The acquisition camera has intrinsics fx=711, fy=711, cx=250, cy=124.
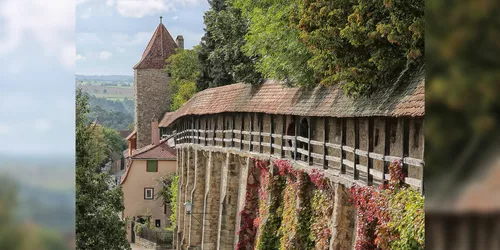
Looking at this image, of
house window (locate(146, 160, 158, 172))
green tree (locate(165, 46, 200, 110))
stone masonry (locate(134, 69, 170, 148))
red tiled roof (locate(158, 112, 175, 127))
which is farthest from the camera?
red tiled roof (locate(158, 112, 175, 127))

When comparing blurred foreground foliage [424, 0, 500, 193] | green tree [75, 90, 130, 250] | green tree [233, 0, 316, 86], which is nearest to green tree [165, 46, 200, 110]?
green tree [233, 0, 316, 86]

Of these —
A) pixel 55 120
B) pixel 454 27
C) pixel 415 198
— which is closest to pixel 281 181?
pixel 415 198

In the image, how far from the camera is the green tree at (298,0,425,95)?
504 cm

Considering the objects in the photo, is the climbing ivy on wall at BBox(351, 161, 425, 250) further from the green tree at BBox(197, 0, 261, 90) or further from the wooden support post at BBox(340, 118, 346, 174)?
the green tree at BBox(197, 0, 261, 90)

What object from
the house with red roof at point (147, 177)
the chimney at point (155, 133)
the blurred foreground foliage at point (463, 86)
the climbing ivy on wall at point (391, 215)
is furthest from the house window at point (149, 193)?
the blurred foreground foliage at point (463, 86)

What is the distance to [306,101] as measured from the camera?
8.04m

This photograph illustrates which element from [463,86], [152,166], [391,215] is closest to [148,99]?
[152,166]

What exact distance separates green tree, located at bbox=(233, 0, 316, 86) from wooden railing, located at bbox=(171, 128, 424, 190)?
0.77 meters

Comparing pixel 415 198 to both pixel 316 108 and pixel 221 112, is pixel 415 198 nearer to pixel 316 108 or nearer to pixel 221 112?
pixel 316 108

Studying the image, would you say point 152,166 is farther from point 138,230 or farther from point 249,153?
point 249,153

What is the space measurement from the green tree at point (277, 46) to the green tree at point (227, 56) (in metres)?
0.15

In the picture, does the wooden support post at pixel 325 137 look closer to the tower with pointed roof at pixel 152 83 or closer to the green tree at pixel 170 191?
the tower with pointed roof at pixel 152 83

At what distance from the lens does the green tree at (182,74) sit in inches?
325

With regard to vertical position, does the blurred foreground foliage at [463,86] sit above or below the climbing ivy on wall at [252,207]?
above
